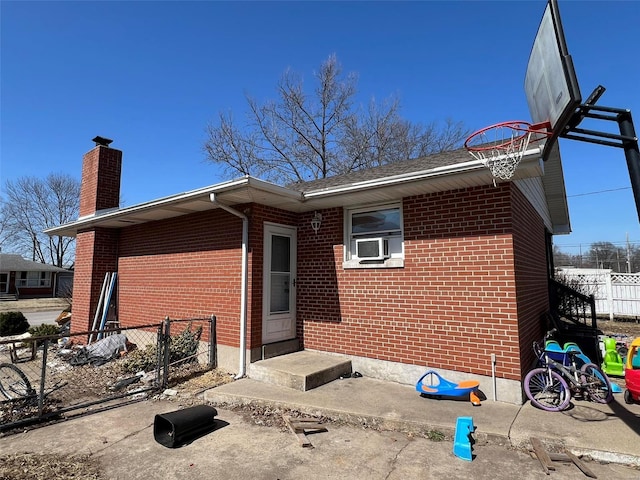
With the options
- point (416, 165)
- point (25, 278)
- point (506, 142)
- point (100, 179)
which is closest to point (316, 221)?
point (416, 165)

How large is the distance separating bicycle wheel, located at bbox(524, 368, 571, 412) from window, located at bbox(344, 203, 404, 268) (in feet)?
7.61

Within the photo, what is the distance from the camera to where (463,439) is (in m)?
3.60

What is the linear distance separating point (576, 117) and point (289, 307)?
529 centimetres

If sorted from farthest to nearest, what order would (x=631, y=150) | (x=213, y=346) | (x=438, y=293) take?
(x=213, y=346) < (x=438, y=293) < (x=631, y=150)

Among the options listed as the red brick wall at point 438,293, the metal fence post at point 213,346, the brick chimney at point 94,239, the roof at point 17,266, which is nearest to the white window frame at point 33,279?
the roof at point 17,266

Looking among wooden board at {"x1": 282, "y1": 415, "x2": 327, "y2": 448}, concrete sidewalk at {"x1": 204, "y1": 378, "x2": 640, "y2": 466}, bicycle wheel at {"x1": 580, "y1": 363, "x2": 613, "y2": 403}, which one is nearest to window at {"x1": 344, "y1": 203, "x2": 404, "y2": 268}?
concrete sidewalk at {"x1": 204, "y1": 378, "x2": 640, "y2": 466}

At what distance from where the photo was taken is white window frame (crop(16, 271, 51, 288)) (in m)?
35.5

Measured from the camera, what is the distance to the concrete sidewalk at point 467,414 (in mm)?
3568

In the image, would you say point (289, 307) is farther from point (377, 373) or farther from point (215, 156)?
point (215, 156)

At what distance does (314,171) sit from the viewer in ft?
71.7

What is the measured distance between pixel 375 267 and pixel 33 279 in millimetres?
42833

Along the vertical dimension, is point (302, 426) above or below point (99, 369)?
above

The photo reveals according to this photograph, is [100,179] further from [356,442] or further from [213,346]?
[356,442]

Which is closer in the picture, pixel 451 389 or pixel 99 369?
pixel 451 389
